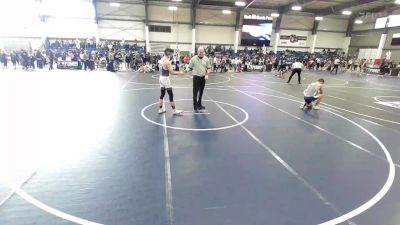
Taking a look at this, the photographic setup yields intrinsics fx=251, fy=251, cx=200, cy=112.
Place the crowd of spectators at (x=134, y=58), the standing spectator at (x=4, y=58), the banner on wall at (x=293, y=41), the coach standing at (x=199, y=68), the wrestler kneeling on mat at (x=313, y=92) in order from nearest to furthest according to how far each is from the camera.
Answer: the coach standing at (x=199, y=68)
the wrestler kneeling on mat at (x=313, y=92)
the standing spectator at (x=4, y=58)
the crowd of spectators at (x=134, y=58)
the banner on wall at (x=293, y=41)

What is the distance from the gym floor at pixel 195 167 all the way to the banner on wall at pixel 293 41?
26.8m

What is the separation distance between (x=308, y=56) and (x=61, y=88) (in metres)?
28.2

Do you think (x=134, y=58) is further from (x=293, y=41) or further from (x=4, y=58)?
(x=293, y=41)

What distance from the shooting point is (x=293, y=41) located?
32406 millimetres

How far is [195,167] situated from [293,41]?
107 ft

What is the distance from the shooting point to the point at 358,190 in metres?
3.45

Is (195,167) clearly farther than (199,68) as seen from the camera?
No

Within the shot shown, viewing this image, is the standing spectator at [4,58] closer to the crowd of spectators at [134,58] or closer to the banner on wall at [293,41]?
the crowd of spectators at [134,58]

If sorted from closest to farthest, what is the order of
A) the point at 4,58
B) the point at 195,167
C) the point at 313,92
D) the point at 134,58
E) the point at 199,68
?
the point at 195,167
the point at 199,68
the point at 313,92
the point at 4,58
the point at 134,58

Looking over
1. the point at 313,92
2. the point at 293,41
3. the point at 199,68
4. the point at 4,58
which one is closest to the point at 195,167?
the point at 199,68

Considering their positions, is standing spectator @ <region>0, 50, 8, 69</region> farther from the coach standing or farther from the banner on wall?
the banner on wall

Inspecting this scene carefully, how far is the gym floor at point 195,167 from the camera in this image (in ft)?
9.55

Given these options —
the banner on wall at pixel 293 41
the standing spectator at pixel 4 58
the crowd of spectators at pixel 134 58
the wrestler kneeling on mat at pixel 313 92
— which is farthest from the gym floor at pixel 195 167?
the banner on wall at pixel 293 41

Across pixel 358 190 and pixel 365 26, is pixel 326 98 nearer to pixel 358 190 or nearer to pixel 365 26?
pixel 358 190
